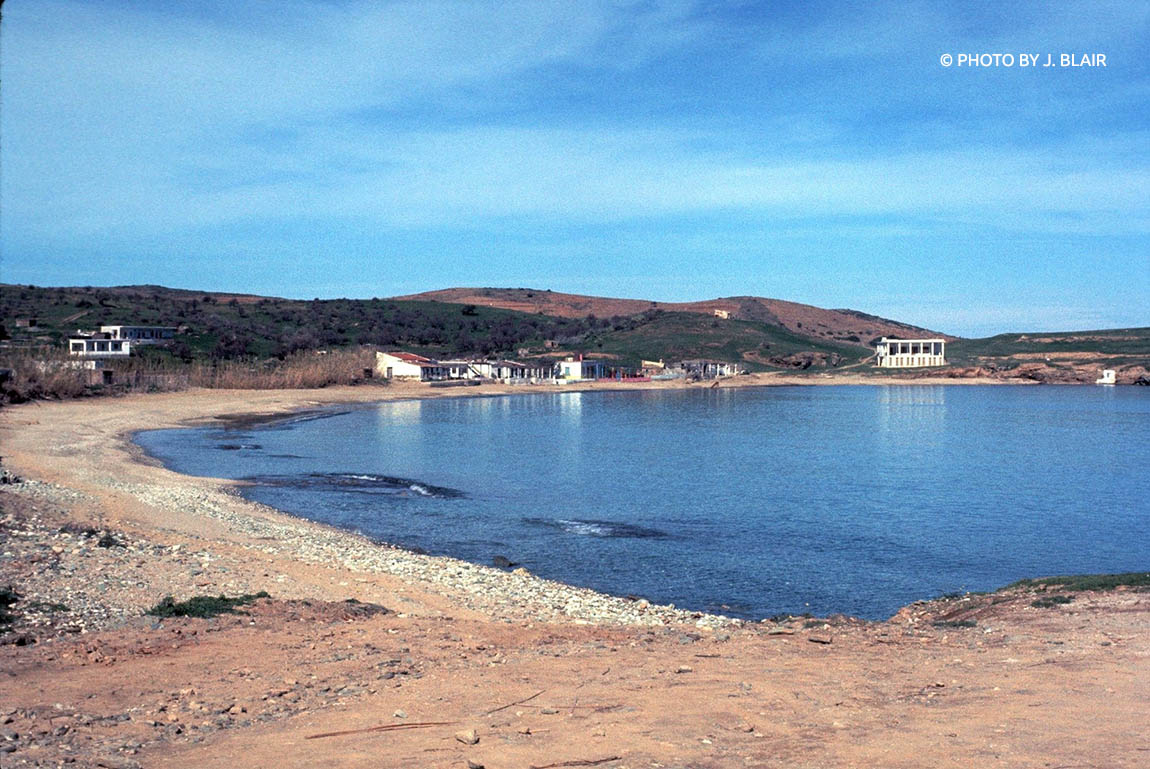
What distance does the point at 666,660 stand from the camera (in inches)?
406

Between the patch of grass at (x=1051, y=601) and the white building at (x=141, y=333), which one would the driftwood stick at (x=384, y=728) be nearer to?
the patch of grass at (x=1051, y=601)

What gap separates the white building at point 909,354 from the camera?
436 feet

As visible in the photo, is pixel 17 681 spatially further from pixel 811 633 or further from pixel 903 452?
pixel 903 452

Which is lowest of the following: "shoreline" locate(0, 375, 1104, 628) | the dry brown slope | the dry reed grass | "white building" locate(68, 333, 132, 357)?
"shoreline" locate(0, 375, 1104, 628)

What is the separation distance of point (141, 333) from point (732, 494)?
81197 mm

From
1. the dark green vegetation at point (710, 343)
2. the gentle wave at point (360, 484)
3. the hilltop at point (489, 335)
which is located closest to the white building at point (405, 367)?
the hilltop at point (489, 335)

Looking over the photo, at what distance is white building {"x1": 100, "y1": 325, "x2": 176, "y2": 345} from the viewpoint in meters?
92.6

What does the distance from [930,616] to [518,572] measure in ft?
26.5

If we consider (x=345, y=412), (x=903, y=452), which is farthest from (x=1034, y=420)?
(x=345, y=412)

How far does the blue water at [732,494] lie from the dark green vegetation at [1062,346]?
208ft

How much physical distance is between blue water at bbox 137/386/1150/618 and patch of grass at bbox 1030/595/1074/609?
367 centimetres

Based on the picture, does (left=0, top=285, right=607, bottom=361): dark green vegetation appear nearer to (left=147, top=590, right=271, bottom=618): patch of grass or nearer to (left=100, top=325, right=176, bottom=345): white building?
(left=100, top=325, right=176, bottom=345): white building

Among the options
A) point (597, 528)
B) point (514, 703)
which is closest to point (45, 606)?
point (514, 703)

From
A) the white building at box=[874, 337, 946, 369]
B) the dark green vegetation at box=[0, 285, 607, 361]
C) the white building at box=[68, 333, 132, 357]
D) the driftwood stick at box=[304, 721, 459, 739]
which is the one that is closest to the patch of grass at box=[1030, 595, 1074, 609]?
the driftwood stick at box=[304, 721, 459, 739]
